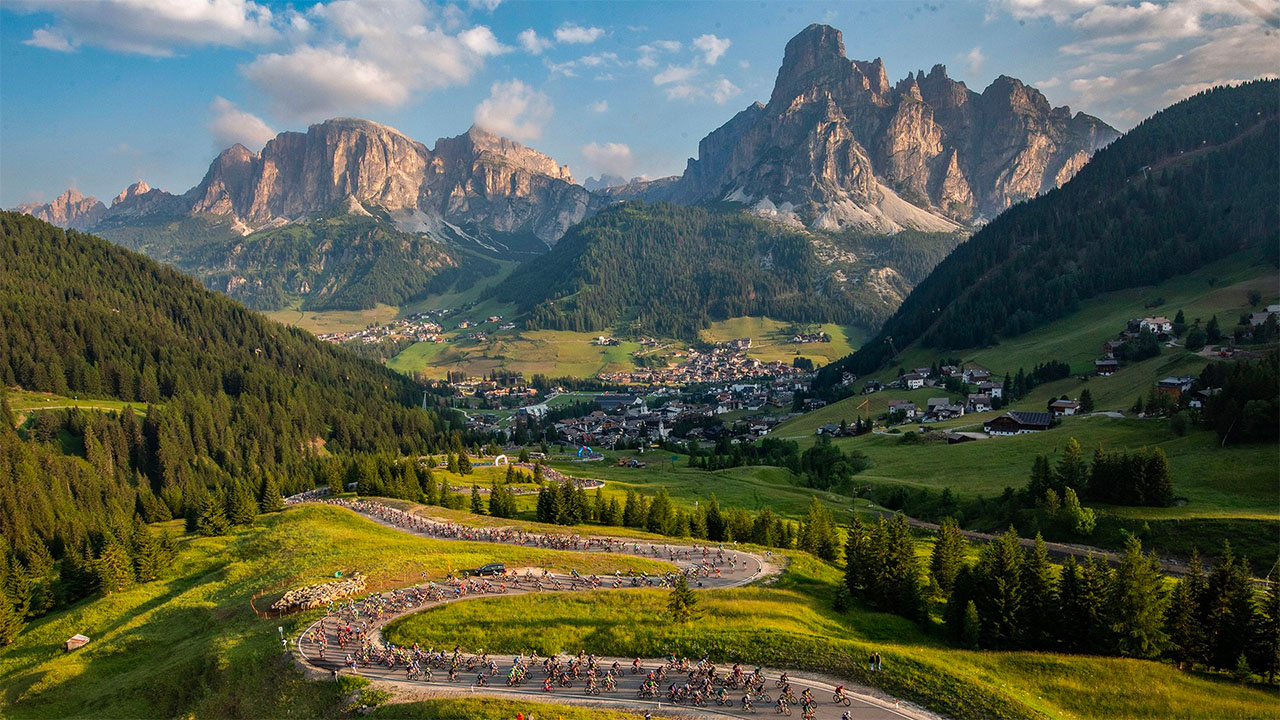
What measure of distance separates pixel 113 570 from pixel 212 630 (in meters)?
29.0

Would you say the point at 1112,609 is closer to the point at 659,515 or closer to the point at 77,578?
the point at 659,515

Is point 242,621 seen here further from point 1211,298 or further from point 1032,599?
point 1211,298

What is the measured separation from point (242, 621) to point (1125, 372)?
15854cm

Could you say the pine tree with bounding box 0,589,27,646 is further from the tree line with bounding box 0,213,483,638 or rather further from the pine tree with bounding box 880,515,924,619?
the pine tree with bounding box 880,515,924,619

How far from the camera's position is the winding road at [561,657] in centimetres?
3878

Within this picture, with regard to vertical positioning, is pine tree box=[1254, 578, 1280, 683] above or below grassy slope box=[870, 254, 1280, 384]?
below

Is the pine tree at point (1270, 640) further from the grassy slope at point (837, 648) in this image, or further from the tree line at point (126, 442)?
the tree line at point (126, 442)

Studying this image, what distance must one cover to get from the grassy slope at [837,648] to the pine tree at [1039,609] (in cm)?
205

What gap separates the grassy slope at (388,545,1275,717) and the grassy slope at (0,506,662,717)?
10570mm

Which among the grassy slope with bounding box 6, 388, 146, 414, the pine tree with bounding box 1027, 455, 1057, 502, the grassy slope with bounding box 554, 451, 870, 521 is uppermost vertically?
the grassy slope with bounding box 6, 388, 146, 414

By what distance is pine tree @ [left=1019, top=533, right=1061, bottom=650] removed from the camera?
4694cm

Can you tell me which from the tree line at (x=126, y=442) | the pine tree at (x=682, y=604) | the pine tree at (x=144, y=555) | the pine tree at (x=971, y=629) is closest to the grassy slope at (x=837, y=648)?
the pine tree at (x=682, y=604)

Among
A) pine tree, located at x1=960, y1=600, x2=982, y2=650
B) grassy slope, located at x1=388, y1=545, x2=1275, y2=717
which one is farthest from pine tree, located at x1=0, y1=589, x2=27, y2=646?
pine tree, located at x1=960, y1=600, x2=982, y2=650

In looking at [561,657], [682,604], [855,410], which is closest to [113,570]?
[561,657]
